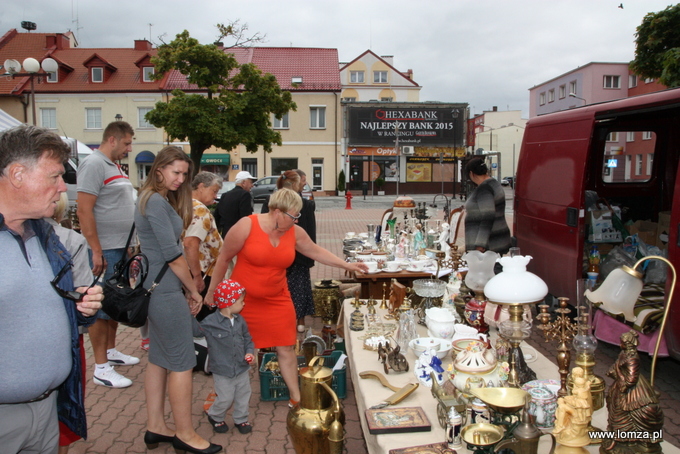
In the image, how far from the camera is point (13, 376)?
172 cm

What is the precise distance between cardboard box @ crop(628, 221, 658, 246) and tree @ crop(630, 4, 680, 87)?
1014 cm

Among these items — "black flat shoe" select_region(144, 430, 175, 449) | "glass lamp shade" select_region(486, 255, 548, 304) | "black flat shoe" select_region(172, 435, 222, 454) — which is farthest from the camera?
"black flat shoe" select_region(144, 430, 175, 449)

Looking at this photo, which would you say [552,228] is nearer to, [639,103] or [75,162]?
[639,103]

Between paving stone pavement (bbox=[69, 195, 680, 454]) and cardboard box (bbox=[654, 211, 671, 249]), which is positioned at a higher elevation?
cardboard box (bbox=[654, 211, 671, 249])

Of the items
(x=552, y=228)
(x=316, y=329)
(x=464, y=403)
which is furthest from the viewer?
(x=316, y=329)

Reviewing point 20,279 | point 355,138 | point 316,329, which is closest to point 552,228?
point 316,329

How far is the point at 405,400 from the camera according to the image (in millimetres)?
2332

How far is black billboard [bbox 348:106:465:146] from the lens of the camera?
32625 mm

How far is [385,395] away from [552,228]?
3384mm

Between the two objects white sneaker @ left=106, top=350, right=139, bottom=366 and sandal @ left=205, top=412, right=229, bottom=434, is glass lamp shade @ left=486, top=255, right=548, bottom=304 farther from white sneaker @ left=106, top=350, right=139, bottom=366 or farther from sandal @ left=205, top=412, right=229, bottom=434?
white sneaker @ left=106, top=350, right=139, bottom=366

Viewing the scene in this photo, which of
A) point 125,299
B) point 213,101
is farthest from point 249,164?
point 125,299

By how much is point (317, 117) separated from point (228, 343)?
97.7ft

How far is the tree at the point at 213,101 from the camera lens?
53.2 feet

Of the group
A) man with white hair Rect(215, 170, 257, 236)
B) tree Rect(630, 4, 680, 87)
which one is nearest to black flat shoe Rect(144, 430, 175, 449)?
man with white hair Rect(215, 170, 257, 236)
